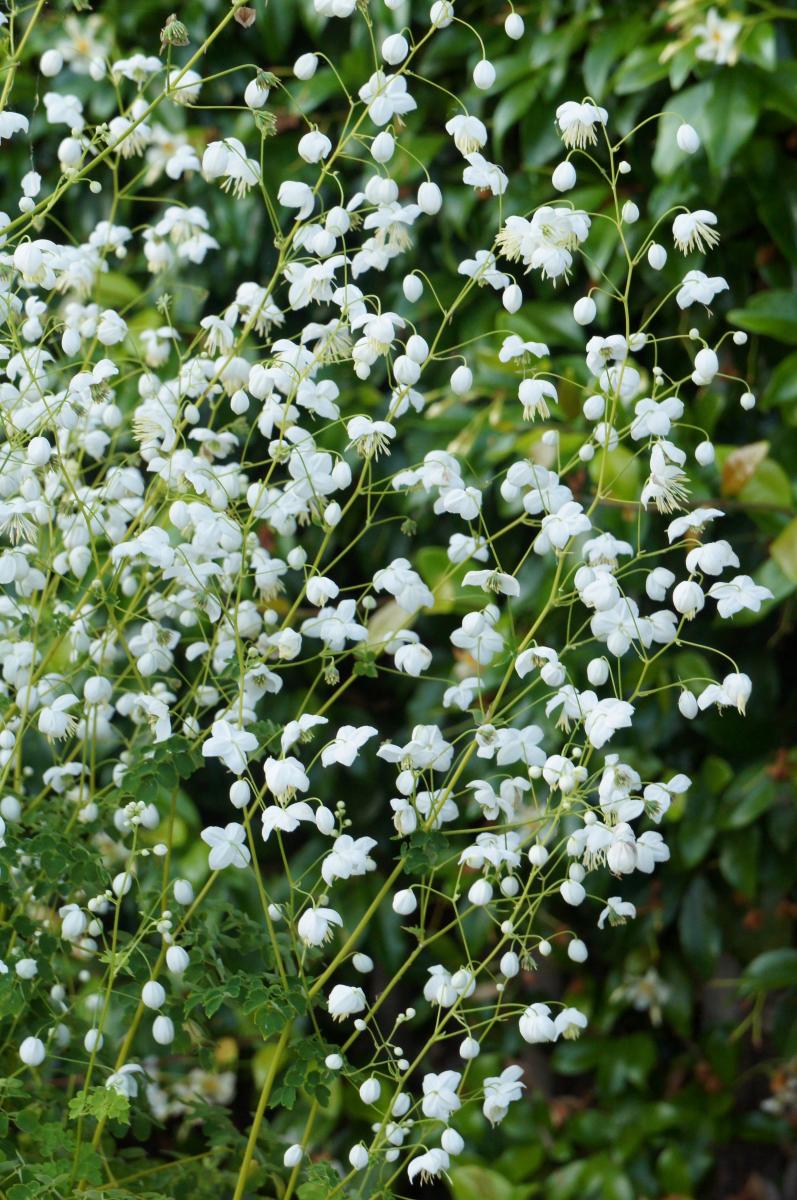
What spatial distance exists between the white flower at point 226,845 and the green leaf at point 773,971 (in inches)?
A: 32.1

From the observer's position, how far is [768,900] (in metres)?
1.60

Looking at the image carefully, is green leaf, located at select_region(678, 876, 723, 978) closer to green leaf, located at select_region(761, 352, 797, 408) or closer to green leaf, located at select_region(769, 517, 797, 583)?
green leaf, located at select_region(769, 517, 797, 583)

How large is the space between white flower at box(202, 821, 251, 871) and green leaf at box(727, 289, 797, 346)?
778 mm

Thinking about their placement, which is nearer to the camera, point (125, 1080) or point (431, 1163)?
point (431, 1163)

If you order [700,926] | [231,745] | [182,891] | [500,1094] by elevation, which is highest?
[231,745]

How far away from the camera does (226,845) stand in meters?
0.85

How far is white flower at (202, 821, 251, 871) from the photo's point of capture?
2.75 ft

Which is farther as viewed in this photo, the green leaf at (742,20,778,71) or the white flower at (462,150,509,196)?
the green leaf at (742,20,778,71)

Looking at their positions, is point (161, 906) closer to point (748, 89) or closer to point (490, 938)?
point (490, 938)

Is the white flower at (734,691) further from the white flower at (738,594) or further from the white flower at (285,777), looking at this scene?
the white flower at (285,777)

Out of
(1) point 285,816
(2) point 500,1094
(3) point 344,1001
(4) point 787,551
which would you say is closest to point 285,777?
(1) point 285,816

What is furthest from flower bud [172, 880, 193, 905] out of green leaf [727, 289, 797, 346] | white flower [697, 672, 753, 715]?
green leaf [727, 289, 797, 346]

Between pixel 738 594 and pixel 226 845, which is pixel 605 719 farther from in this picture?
pixel 226 845

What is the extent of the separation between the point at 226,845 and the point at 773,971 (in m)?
0.85
